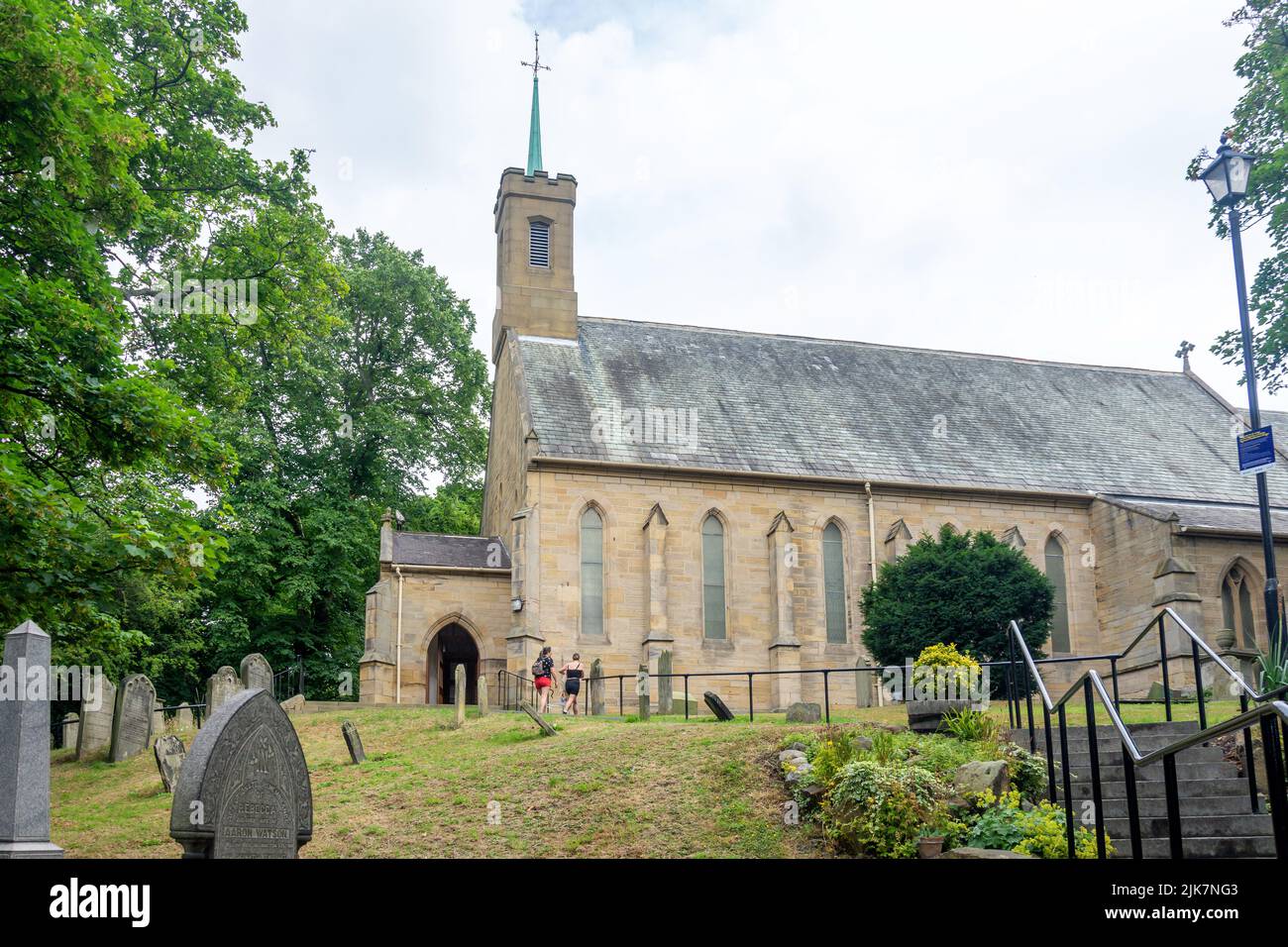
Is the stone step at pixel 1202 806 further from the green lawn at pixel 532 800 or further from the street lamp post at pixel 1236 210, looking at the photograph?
the street lamp post at pixel 1236 210

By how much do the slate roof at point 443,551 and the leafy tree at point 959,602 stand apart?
36.5 feet

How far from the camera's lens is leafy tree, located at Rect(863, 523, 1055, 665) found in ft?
87.5

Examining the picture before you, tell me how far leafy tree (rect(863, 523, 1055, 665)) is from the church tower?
14.3 metres

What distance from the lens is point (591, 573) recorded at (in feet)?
106

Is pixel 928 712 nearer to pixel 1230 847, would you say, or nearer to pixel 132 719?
pixel 1230 847

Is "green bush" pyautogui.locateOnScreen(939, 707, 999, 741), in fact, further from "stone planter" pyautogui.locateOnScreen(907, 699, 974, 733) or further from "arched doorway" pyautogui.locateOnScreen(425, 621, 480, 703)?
"arched doorway" pyautogui.locateOnScreen(425, 621, 480, 703)

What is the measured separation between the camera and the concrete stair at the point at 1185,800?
31.4 feet

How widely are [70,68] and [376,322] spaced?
92.0 ft

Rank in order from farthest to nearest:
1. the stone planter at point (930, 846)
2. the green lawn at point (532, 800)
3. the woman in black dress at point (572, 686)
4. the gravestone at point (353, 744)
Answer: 1. the woman in black dress at point (572, 686)
2. the gravestone at point (353, 744)
3. the green lawn at point (532, 800)
4. the stone planter at point (930, 846)

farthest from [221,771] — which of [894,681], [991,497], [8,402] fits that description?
[991,497]

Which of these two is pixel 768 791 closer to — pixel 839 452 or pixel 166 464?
pixel 166 464

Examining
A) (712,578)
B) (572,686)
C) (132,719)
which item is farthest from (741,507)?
(132,719)

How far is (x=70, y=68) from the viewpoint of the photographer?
14.5 metres

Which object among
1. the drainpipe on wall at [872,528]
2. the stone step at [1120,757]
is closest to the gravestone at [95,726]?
the stone step at [1120,757]
